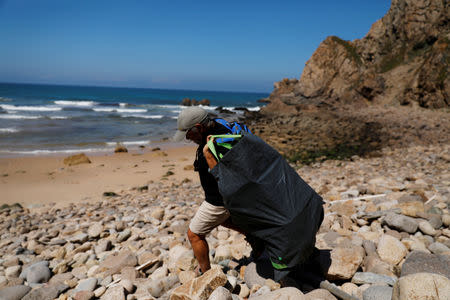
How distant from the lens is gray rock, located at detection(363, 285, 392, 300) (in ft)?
7.72

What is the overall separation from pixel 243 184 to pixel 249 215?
0.27 meters

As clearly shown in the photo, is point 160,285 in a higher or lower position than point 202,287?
lower

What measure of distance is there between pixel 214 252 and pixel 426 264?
2216 millimetres

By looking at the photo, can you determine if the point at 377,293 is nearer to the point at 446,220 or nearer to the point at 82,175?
the point at 446,220

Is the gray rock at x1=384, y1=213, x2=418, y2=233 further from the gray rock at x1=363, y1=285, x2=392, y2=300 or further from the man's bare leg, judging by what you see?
the man's bare leg

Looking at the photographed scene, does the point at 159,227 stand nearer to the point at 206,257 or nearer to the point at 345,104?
the point at 206,257

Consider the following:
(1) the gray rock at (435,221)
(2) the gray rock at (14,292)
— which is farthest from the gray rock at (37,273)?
(1) the gray rock at (435,221)

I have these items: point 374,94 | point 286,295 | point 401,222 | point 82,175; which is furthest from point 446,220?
point 374,94

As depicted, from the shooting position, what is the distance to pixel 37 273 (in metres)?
3.74

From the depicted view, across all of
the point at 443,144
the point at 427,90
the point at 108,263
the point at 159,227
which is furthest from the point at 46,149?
the point at 427,90

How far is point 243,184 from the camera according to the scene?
2.44 meters

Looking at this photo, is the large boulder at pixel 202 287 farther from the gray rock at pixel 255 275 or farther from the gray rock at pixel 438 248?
the gray rock at pixel 438 248

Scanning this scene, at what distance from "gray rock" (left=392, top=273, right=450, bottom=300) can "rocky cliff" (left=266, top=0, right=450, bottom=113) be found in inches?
946

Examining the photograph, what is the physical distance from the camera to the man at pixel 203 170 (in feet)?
8.86
